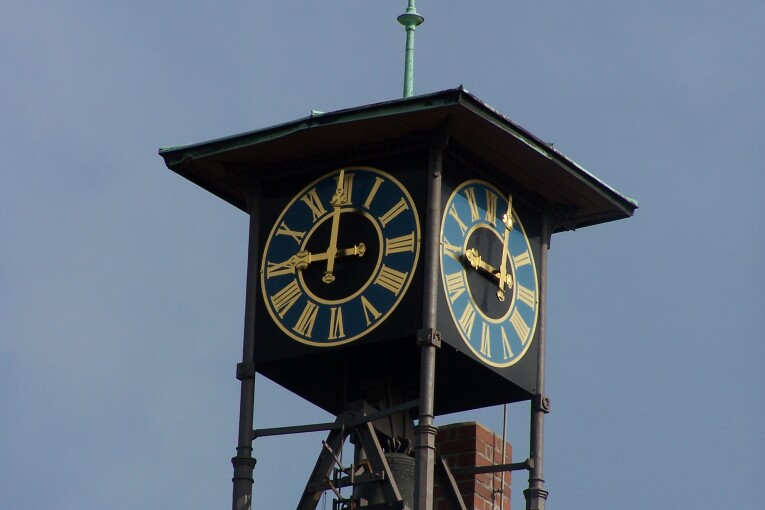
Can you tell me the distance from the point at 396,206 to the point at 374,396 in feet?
4.28

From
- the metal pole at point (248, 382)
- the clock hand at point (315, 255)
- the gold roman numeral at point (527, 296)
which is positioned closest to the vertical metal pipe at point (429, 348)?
the clock hand at point (315, 255)

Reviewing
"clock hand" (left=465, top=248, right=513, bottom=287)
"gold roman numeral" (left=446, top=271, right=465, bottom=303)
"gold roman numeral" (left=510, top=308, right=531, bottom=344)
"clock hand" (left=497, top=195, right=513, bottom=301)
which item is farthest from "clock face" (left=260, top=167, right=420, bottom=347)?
"gold roman numeral" (left=510, top=308, right=531, bottom=344)

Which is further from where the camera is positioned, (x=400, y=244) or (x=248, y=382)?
(x=248, y=382)

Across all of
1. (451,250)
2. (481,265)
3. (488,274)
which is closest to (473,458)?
(488,274)

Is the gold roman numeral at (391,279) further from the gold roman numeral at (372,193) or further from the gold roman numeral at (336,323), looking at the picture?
the gold roman numeral at (372,193)

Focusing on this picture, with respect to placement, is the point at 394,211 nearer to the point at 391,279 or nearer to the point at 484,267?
the point at 391,279

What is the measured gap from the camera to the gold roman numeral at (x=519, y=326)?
2094 cm

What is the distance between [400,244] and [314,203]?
0.81 metres

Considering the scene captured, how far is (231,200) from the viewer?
21.6 m

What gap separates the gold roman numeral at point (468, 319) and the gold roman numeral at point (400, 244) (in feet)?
1.86

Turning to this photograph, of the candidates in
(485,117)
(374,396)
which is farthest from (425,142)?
(374,396)

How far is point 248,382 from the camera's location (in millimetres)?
20609

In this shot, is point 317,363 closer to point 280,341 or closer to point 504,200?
point 280,341

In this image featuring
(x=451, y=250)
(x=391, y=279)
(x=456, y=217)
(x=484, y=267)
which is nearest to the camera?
(x=391, y=279)
